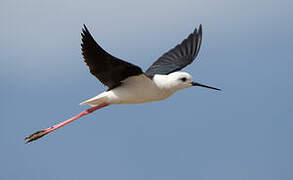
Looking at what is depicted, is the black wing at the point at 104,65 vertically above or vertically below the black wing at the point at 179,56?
below

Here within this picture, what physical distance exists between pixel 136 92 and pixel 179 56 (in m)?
2.90

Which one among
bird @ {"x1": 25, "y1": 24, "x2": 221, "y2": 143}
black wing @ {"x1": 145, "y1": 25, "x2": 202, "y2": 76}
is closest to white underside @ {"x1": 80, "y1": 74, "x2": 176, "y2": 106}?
bird @ {"x1": 25, "y1": 24, "x2": 221, "y2": 143}

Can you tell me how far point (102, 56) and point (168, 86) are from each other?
56.5 inches

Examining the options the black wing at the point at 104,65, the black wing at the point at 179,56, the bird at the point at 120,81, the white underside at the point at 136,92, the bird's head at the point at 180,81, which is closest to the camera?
the black wing at the point at 104,65

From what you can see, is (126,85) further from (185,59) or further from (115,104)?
(185,59)

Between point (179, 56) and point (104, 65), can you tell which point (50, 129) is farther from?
point (179, 56)

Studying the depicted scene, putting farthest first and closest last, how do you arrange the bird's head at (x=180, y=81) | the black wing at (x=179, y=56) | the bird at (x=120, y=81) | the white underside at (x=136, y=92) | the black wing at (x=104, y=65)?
the black wing at (x=179, y=56) → the bird's head at (x=180, y=81) → the white underside at (x=136, y=92) → the bird at (x=120, y=81) → the black wing at (x=104, y=65)

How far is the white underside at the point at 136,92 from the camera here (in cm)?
1129

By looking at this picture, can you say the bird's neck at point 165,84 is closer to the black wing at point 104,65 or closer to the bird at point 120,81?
the bird at point 120,81

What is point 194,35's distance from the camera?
14.3 m

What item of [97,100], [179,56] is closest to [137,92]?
[97,100]

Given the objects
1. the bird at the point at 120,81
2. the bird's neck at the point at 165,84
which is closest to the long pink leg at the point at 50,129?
the bird at the point at 120,81

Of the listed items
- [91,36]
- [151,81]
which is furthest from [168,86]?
[91,36]

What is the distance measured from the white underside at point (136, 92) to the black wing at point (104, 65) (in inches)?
5.5
